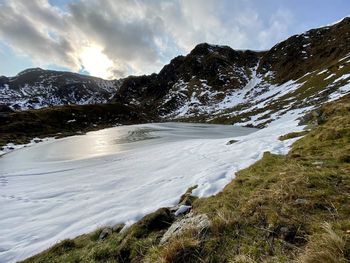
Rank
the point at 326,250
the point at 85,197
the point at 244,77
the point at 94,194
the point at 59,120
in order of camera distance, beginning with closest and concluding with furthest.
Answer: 1. the point at 326,250
2. the point at 85,197
3. the point at 94,194
4. the point at 59,120
5. the point at 244,77

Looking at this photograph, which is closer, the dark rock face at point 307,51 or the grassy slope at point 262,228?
the grassy slope at point 262,228

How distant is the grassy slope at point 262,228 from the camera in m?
4.05

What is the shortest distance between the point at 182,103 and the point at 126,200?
15176 centimetres

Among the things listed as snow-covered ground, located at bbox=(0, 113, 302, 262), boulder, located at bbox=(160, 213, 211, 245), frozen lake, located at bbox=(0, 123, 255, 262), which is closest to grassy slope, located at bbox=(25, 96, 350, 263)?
boulder, located at bbox=(160, 213, 211, 245)

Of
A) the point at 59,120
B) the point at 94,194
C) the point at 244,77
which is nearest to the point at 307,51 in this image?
the point at 244,77

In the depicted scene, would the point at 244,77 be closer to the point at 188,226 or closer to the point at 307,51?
the point at 307,51

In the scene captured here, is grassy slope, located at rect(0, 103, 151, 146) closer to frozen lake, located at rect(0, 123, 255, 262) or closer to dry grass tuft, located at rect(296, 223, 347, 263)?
frozen lake, located at rect(0, 123, 255, 262)

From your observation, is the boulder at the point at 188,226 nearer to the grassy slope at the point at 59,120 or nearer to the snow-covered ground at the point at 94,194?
the snow-covered ground at the point at 94,194

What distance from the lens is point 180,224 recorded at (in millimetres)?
6059

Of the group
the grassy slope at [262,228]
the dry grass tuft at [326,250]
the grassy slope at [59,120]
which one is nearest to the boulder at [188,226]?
the grassy slope at [262,228]

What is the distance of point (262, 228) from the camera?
4.82 m

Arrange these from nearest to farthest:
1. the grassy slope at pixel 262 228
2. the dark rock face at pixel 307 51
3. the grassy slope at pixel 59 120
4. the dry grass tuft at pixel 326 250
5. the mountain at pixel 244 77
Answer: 1. the dry grass tuft at pixel 326 250
2. the grassy slope at pixel 262 228
3. the grassy slope at pixel 59 120
4. the dark rock face at pixel 307 51
5. the mountain at pixel 244 77

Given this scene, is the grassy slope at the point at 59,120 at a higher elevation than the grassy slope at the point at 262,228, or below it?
higher

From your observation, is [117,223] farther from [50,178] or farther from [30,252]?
[50,178]
